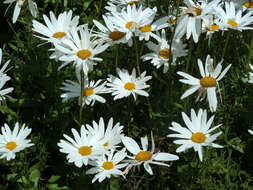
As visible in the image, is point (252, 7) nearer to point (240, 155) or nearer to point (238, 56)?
point (238, 56)

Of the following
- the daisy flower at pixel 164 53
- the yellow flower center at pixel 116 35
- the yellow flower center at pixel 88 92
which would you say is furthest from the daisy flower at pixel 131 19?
the yellow flower center at pixel 88 92

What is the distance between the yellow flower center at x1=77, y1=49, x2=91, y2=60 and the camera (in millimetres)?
2305

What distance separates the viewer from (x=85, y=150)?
2.18 m

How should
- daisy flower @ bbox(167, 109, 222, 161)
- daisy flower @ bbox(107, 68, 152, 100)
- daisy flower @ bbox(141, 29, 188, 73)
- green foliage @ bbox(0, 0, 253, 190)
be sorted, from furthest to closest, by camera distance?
1. daisy flower @ bbox(141, 29, 188, 73)
2. daisy flower @ bbox(107, 68, 152, 100)
3. green foliage @ bbox(0, 0, 253, 190)
4. daisy flower @ bbox(167, 109, 222, 161)

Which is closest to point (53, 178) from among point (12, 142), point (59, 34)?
point (12, 142)

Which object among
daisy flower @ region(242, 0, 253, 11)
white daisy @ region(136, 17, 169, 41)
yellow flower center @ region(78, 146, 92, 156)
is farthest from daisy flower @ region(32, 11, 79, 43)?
daisy flower @ region(242, 0, 253, 11)

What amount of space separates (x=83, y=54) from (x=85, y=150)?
1.80 ft

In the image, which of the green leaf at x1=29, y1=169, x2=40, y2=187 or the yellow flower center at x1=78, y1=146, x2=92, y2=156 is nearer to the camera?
the yellow flower center at x1=78, y1=146, x2=92, y2=156

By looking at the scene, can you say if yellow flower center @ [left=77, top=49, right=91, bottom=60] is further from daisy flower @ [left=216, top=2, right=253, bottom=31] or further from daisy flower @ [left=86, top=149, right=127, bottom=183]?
daisy flower @ [left=216, top=2, right=253, bottom=31]

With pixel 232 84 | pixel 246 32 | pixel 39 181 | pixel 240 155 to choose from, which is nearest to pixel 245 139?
pixel 240 155

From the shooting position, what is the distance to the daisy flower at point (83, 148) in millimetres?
Answer: 2098

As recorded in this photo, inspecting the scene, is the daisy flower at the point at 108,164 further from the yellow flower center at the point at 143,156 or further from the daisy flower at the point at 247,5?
the daisy flower at the point at 247,5

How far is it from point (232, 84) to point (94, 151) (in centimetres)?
122

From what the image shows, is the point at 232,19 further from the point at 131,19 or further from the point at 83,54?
the point at 83,54
